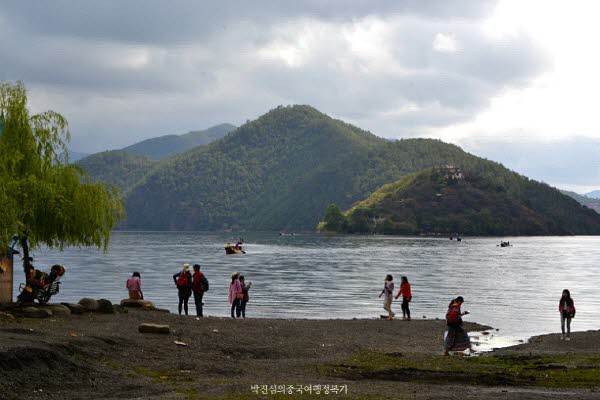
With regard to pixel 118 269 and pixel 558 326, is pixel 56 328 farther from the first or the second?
pixel 118 269

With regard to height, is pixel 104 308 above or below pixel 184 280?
below

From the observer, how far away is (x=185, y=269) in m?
36.4

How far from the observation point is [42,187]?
32312 mm

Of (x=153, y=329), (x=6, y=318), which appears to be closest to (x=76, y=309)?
(x=6, y=318)

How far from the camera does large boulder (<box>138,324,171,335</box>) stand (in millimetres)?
27562

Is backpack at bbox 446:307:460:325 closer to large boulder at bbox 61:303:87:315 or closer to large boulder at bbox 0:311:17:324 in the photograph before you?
large boulder at bbox 61:303:87:315

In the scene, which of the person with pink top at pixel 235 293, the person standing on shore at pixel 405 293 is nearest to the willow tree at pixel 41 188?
the person with pink top at pixel 235 293

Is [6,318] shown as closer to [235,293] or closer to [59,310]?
[59,310]

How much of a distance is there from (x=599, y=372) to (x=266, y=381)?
31.4 feet

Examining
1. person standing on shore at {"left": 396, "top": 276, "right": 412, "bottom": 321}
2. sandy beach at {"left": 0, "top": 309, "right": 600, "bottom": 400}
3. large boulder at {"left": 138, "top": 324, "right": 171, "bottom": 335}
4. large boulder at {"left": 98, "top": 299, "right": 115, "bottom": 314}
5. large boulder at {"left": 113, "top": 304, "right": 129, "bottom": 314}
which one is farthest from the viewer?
person standing on shore at {"left": 396, "top": 276, "right": 412, "bottom": 321}

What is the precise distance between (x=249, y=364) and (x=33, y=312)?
9.49 m

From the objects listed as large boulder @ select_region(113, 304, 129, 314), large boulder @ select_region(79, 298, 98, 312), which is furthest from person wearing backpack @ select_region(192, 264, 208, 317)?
large boulder @ select_region(79, 298, 98, 312)

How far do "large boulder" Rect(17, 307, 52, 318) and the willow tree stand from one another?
275cm

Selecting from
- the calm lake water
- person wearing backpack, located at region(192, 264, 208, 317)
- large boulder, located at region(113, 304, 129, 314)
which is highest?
person wearing backpack, located at region(192, 264, 208, 317)
